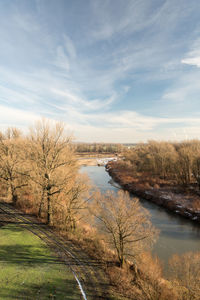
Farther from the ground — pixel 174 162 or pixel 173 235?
pixel 174 162

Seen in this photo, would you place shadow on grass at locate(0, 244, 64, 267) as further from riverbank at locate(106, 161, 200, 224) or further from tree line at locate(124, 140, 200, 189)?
tree line at locate(124, 140, 200, 189)

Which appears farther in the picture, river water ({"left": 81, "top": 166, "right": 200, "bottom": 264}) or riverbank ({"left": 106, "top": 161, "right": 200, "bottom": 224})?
riverbank ({"left": 106, "top": 161, "right": 200, "bottom": 224})

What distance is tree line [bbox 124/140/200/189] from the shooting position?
125 ft

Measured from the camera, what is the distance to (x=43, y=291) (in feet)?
34.7

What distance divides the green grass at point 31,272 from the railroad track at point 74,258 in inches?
24.1

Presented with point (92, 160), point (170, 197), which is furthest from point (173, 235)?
point (92, 160)

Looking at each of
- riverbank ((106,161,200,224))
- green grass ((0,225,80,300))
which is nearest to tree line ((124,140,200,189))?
riverbank ((106,161,200,224))

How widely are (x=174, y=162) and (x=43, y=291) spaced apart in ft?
133

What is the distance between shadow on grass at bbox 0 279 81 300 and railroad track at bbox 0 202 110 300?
0.80 metres

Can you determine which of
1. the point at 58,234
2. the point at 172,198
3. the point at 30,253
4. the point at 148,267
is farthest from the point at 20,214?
the point at 172,198

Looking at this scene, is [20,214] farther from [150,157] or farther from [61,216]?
[150,157]

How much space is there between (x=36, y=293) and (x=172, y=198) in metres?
31.5

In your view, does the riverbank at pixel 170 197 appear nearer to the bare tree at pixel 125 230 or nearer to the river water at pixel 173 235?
the river water at pixel 173 235

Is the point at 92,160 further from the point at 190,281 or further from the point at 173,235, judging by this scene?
the point at 190,281
